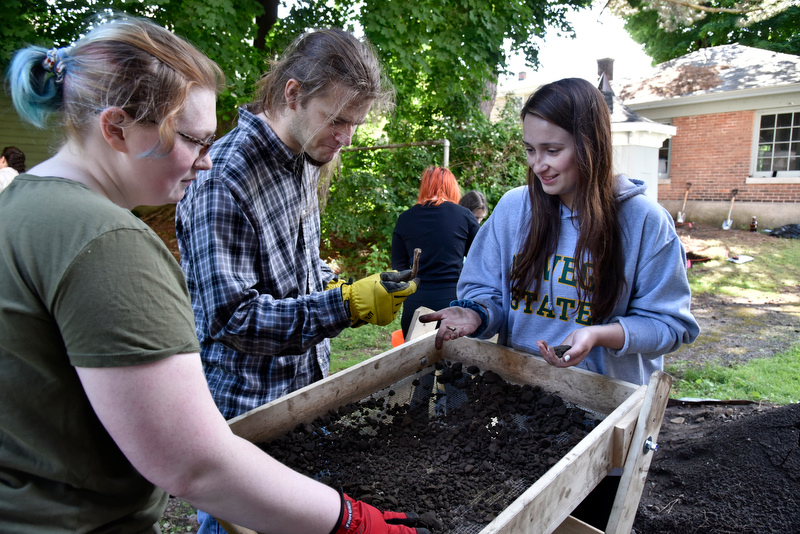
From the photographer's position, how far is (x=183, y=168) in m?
1.06

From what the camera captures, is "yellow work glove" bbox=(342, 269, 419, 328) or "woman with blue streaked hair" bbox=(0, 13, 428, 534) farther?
"yellow work glove" bbox=(342, 269, 419, 328)

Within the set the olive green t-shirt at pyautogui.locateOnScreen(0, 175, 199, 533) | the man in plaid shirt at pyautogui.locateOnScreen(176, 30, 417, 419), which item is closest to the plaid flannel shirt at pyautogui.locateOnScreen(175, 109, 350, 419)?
the man in plaid shirt at pyautogui.locateOnScreen(176, 30, 417, 419)

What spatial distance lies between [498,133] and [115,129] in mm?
8409

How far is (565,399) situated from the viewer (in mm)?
1910

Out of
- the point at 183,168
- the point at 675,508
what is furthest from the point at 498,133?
the point at 183,168

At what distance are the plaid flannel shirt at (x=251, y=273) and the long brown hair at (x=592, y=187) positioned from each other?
0.91 m

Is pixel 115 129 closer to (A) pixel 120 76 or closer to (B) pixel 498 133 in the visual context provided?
(A) pixel 120 76

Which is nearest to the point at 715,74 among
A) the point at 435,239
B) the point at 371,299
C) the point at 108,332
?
the point at 435,239

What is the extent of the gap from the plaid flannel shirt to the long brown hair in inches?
36.0

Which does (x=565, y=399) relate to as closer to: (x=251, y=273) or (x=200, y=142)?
(x=251, y=273)

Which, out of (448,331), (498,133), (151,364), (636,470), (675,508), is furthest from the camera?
(498,133)

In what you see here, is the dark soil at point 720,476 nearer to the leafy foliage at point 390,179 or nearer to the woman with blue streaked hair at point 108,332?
the woman with blue streaked hair at point 108,332

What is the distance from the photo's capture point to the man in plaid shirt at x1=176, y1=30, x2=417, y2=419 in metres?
1.58

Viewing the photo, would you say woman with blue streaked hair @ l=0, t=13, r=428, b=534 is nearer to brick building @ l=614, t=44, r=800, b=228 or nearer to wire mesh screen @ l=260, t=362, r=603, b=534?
wire mesh screen @ l=260, t=362, r=603, b=534
